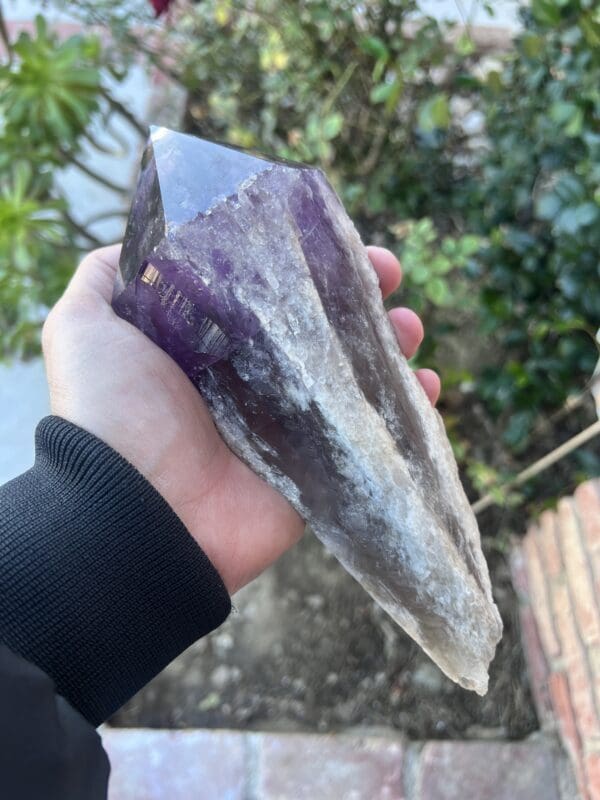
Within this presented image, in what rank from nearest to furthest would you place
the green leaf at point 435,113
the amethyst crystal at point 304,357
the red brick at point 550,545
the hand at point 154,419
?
the amethyst crystal at point 304,357, the hand at point 154,419, the green leaf at point 435,113, the red brick at point 550,545

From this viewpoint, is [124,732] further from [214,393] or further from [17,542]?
[214,393]

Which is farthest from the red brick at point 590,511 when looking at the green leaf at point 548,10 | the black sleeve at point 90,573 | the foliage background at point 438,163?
the green leaf at point 548,10

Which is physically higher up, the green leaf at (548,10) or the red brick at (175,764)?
the green leaf at (548,10)

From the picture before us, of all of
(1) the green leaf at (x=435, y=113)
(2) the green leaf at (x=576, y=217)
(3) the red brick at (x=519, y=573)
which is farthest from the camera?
(3) the red brick at (x=519, y=573)

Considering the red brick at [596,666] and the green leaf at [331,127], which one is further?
the green leaf at [331,127]

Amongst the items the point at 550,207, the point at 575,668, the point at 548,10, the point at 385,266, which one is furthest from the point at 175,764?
the point at 548,10

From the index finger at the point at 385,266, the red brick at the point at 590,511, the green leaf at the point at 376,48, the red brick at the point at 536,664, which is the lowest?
the red brick at the point at 536,664

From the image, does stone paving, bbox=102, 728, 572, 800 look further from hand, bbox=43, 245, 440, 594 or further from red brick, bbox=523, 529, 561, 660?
hand, bbox=43, 245, 440, 594

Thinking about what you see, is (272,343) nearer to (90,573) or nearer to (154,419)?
(154,419)

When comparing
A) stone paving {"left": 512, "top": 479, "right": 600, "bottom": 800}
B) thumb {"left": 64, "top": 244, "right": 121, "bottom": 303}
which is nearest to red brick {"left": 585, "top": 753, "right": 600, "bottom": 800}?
stone paving {"left": 512, "top": 479, "right": 600, "bottom": 800}

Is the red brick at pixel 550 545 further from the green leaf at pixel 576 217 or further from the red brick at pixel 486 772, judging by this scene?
the green leaf at pixel 576 217
